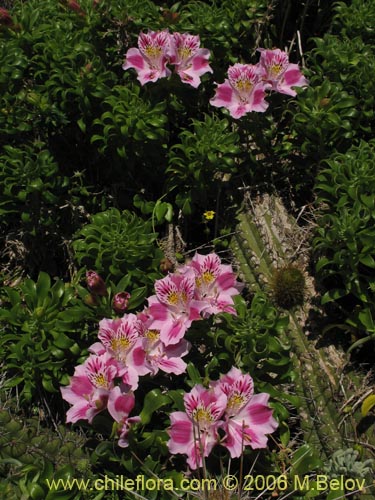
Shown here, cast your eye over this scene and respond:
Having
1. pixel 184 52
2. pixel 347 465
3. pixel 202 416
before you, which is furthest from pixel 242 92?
pixel 347 465

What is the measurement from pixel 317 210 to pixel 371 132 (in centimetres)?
42

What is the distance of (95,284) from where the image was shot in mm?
2252

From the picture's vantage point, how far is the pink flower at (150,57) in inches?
107

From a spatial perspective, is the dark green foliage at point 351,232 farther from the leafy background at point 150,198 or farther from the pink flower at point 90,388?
the pink flower at point 90,388

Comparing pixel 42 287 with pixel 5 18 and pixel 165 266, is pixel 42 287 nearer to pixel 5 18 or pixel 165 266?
pixel 165 266

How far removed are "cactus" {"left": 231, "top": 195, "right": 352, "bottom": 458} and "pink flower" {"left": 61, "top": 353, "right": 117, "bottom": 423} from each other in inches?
30.6

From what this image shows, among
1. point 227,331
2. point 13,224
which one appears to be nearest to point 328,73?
point 227,331

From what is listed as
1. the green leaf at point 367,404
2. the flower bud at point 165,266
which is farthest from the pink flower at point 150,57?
the green leaf at point 367,404

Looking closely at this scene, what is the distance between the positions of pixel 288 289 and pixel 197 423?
842 millimetres

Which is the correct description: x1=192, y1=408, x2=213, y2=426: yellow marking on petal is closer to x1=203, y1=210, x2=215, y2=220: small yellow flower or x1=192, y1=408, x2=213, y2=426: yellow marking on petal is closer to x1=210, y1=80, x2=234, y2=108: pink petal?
x1=203, y1=210, x2=215, y2=220: small yellow flower

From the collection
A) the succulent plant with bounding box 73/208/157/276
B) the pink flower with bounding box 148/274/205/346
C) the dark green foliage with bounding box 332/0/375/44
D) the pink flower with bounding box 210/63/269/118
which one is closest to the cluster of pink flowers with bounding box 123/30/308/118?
the pink flower with bounding box 210/63/269/118

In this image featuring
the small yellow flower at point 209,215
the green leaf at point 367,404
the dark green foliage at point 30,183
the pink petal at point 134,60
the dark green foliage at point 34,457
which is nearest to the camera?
the dark green foliage at point 34,457

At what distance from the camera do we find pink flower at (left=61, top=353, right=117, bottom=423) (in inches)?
80.9

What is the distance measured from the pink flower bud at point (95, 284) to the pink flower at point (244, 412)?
1.75 feet
